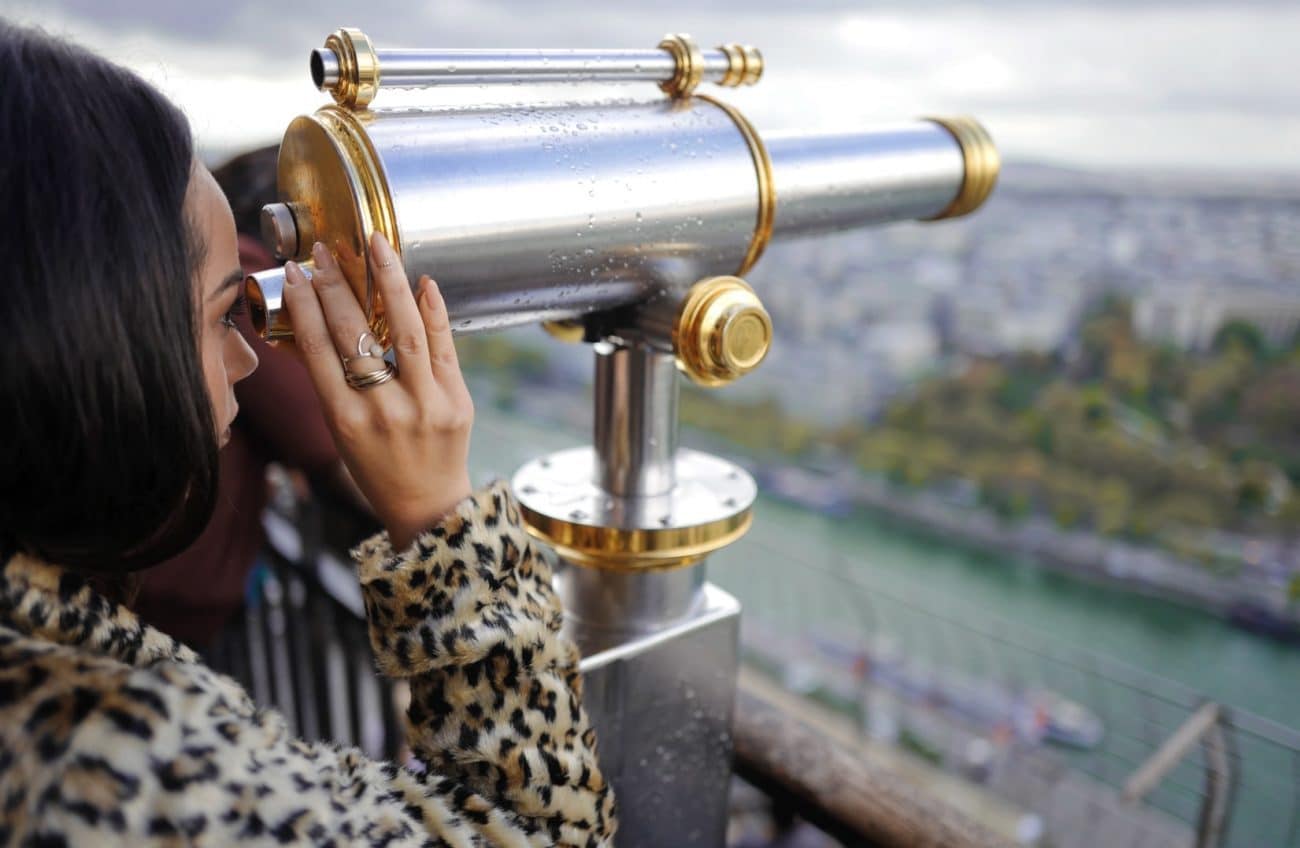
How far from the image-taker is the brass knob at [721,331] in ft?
1.82

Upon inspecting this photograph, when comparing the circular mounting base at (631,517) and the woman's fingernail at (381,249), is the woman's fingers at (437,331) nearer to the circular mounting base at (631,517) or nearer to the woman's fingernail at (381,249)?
the woman's fingernail at (381,249)

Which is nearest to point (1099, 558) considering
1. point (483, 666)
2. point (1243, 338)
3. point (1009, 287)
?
point (1243, 338)

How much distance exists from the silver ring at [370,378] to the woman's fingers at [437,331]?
1.1 inches

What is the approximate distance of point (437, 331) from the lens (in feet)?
1.63

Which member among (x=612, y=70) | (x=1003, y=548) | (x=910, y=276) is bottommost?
(x=1003, y=548)

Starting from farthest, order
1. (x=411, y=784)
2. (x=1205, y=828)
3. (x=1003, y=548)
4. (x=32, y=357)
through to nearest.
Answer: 1. (x=1003, y=548)
2. (x=1205, y=828)
3. (x=411, y=784)
4. (x=32, y=357)

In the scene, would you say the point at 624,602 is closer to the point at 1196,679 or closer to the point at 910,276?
the point at 1196,679

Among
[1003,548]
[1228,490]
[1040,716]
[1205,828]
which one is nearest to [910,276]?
[1003,548]

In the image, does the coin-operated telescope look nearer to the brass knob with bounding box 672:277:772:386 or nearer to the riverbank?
the brass knob with bounding box 672:277:772:386

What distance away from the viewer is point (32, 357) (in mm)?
403

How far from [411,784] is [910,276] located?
1321cm

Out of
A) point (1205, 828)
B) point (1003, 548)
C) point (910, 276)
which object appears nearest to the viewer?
point (1205, 828)

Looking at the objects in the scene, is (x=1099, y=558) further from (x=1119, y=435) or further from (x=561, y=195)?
(x=561, y=195)

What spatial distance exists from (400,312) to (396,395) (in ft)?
0.23
